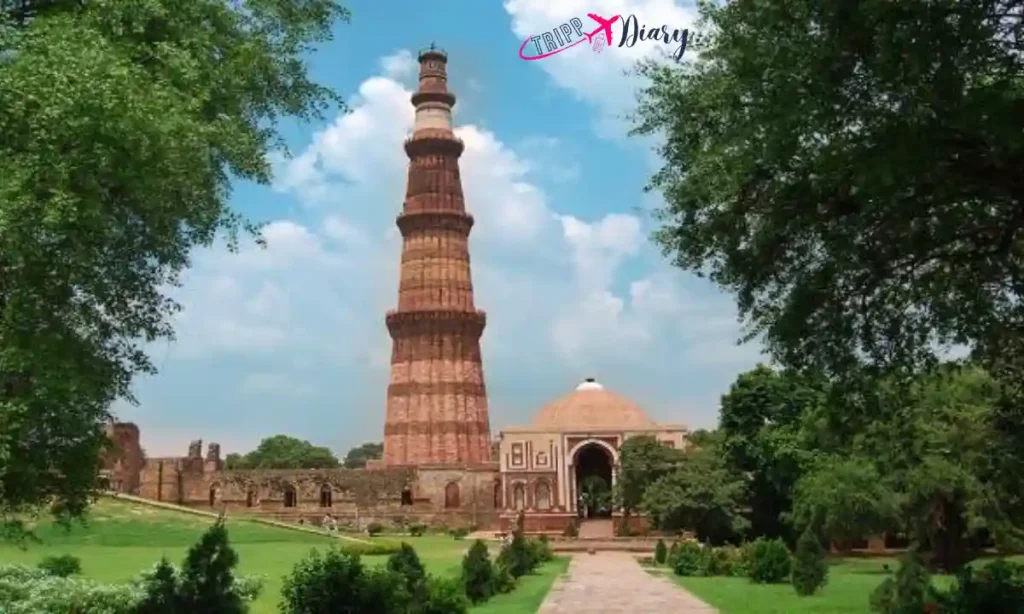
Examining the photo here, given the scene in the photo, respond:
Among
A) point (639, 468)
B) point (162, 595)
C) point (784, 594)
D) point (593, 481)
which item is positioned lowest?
point (784, 594)

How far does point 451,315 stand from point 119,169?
36.6 metres

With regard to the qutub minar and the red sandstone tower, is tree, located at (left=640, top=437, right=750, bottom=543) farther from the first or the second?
the red sandstone tower

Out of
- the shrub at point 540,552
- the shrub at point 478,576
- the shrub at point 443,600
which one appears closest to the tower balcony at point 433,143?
the shrub at point 540,552

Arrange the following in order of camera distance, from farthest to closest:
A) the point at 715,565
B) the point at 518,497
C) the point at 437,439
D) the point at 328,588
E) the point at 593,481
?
the point at 593,481 < the point at 437,439 < the point at 518,497 < the point at 715,565 < the point at 328,588

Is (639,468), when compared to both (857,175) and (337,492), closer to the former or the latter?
(337,492)

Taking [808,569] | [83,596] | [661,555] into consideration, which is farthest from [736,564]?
[83,596]

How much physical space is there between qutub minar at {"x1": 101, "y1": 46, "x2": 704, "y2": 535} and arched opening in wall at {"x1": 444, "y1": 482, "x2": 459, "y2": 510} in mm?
39

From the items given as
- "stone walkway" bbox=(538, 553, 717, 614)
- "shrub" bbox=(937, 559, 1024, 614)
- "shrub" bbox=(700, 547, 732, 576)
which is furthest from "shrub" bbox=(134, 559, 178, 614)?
"shrub" bbox=(700, 547, 732, 576)

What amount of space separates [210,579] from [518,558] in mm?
10751

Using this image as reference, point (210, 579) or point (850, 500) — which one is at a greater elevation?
point (850, 500)

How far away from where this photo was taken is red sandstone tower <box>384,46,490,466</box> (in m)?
42.4

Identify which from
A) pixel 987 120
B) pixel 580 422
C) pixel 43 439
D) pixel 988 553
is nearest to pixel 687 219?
pixel 987 120

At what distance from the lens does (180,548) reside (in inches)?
1124

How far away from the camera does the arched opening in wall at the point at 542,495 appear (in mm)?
39750
